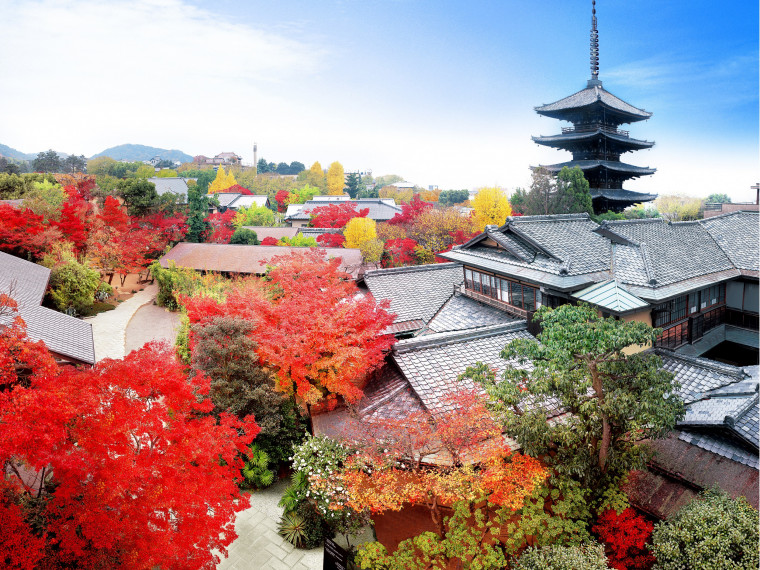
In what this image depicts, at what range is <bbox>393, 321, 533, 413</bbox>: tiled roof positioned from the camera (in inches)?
529

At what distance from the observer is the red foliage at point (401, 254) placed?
37094mm

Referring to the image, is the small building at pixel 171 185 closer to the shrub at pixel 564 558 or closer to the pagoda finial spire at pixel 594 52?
the pagoda finial spire at pixel 594 52

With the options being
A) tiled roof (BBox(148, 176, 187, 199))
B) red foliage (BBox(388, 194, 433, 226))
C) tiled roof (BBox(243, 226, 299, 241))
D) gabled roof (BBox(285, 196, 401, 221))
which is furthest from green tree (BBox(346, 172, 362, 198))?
red foliage (BBox(388, 194, 433, 226))

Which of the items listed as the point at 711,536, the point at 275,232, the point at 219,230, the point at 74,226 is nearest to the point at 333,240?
the point at 275,232

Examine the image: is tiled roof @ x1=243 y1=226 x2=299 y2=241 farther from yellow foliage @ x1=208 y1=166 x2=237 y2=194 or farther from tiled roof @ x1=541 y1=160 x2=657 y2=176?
yellow foliage @ x1=208 y1=166 x2=237 y2=194

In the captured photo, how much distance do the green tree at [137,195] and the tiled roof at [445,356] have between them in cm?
3448

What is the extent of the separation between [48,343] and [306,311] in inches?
331

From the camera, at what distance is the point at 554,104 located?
1356 inches

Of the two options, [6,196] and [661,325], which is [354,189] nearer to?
[6,196]

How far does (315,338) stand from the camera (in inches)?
561

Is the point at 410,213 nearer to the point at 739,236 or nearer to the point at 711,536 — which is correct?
the point at 739,236

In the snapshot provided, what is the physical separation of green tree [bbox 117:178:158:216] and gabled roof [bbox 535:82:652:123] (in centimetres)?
3291

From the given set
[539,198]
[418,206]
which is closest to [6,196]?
[418,206]

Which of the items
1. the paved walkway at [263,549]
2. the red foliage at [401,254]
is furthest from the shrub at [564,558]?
the red foliage at [401,254]
